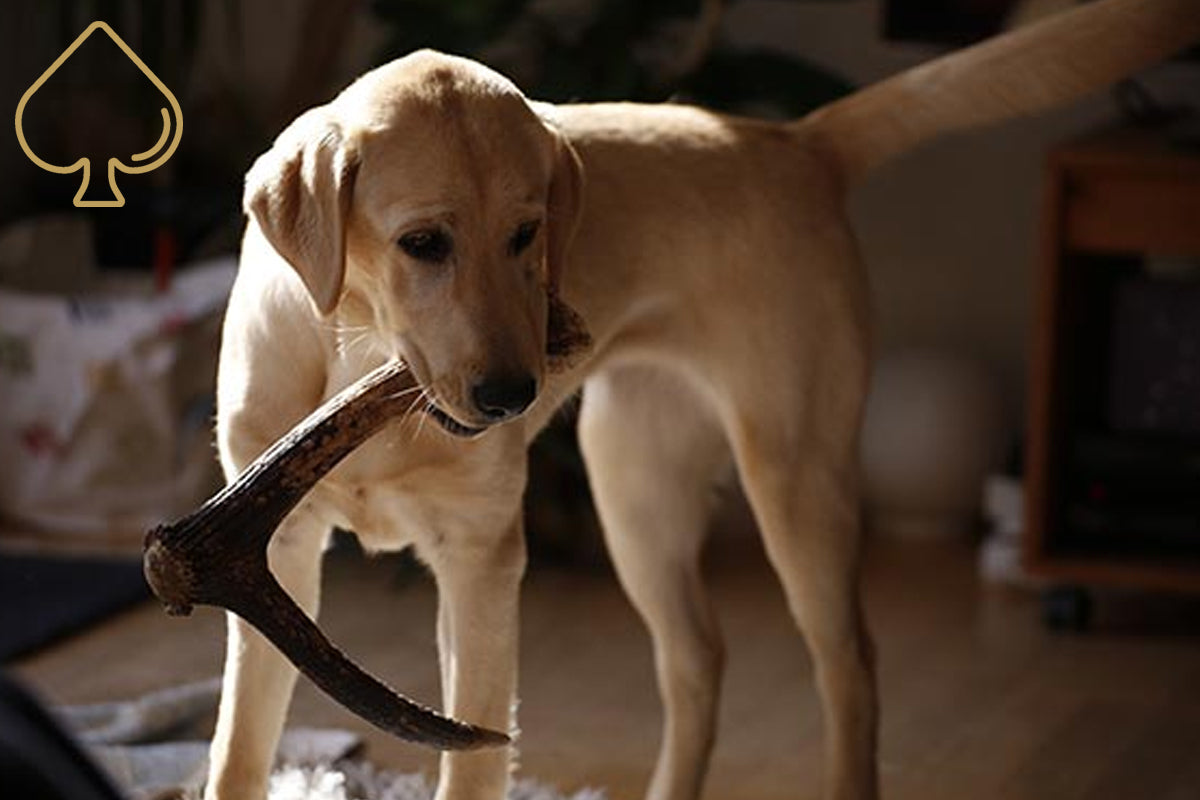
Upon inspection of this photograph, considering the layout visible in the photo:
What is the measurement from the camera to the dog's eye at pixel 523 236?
6.61 feet

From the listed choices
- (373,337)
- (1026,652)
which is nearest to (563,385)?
(373,337)

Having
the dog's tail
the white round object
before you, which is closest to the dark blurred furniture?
the white round object

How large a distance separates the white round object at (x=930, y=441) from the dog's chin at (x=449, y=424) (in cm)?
202

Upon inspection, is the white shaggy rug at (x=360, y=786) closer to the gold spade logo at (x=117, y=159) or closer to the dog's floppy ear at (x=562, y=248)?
the dog's floppy ear at (x=562, y=248)

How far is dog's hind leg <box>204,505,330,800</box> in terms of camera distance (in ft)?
7.43

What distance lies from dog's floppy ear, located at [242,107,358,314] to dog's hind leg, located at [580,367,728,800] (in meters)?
0.67

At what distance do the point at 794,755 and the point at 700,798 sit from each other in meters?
0.28

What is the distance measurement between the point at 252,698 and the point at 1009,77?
98 centimetres

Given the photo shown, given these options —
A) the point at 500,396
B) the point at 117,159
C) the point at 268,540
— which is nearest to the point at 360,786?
the point at 268,540

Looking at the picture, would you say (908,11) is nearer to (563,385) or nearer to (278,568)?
(563,385)

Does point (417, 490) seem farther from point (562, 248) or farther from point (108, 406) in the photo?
point (108, 406)

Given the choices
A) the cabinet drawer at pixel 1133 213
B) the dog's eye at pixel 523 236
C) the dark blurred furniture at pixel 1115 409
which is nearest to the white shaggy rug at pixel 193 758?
the dog's eye at pixel 523 236

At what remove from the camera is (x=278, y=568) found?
7.37ft

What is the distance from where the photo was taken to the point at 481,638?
2258 mm
